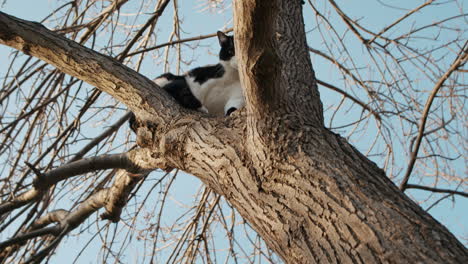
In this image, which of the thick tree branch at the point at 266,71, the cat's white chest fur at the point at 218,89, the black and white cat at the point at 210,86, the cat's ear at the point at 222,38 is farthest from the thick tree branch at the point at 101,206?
the cat's ear at the point at 222,38

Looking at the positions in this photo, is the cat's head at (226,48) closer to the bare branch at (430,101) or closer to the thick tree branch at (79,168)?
the thick tree branch at (79,168)

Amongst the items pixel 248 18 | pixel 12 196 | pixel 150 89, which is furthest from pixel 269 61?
pixel 12 196

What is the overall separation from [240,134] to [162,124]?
1.60 ft

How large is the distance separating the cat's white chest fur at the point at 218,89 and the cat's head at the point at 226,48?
0.08 m

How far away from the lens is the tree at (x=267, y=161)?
130 cm

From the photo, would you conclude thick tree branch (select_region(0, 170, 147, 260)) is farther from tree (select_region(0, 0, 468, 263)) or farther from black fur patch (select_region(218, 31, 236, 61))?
black fur patch (select_region(218, 31, 236, 61))

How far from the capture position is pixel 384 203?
1.35m

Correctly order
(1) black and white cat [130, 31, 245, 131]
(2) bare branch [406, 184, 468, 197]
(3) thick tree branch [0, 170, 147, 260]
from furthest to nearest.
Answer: (1) black and white cat [130, 31, 245, 131] < (3) thick tree branch [0, 170, 147, 260] < (2) bare branch [406, 184, 468, 197]

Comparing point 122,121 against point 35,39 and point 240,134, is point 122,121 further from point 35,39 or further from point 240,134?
point 240,134

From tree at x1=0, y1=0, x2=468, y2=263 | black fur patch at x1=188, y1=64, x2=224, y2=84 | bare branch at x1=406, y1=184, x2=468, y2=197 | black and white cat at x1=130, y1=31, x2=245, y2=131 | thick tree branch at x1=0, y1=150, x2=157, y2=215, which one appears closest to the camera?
tree at x1=0, y1=0, x2=468, y2=263

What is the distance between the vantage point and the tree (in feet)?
4.27

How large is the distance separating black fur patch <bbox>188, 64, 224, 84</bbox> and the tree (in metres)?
0.75

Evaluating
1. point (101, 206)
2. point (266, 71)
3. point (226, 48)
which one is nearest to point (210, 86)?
point (226, 48)

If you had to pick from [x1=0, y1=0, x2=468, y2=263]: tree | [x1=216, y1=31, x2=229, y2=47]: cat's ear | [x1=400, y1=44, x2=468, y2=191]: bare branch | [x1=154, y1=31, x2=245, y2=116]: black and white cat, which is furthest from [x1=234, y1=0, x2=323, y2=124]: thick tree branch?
[x1=216, y1=31, x2=229, y2=47]: cat's ear
